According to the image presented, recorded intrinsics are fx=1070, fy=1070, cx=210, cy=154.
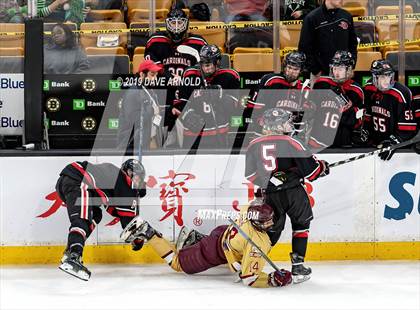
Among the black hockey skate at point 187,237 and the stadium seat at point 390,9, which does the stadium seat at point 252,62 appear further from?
the black hockey skate at point 187,237

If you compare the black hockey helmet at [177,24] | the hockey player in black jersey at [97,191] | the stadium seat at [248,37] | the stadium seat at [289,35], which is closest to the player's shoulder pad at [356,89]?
the stadium seat at [289,35]

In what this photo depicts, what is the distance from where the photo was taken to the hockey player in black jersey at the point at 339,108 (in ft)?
23.9

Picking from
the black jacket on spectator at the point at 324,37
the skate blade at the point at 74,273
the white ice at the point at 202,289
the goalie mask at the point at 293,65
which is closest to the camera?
the white ice at the point at 202,289

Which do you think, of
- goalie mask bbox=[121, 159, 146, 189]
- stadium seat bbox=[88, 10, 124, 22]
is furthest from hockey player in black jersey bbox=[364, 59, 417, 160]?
stadium seat bbox=[88, 10, 124, 22]

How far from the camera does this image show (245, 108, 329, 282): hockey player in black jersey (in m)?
6.60

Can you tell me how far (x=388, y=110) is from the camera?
7277 millimetres

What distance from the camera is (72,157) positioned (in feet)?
23.4

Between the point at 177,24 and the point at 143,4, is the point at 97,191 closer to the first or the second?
the point at 177,24

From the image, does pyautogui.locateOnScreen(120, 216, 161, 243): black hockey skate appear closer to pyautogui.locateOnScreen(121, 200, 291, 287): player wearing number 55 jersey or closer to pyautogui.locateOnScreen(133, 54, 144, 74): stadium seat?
pyautogui.locateOnScreen(121, 200, 291, 287): player wearing number 55 jersey

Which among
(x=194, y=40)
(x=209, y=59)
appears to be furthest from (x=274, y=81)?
(x=194, y=40)

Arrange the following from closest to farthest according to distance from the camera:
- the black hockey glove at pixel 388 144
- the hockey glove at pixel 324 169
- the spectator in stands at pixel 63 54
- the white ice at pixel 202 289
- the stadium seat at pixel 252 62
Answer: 1. the white ice at pixel 202 289
2. the hockey glove at pixel 324 169
3. the black hockey glove at pixel 388 144
4. the spectator in stands at pixel 63 54
5. the stadium seat at pixel 252 62

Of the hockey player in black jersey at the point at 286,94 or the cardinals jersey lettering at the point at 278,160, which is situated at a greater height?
the hockey player in black jersey at the point at 286,94

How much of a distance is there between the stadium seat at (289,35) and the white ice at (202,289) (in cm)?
175

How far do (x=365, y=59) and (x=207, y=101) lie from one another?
142 cm
